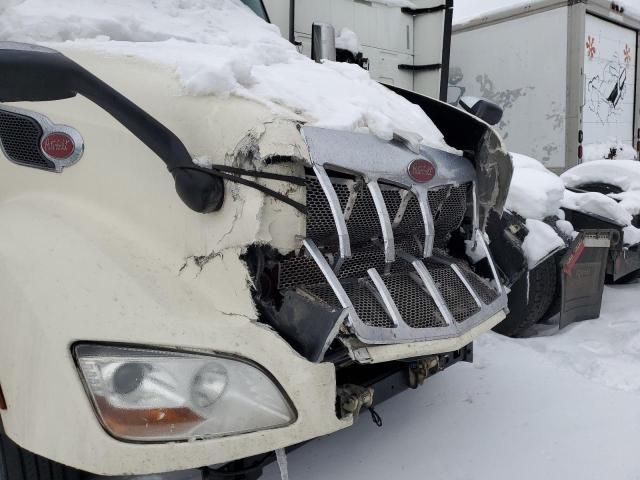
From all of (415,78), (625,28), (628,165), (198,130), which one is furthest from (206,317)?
(625,28)

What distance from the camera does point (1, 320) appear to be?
1.74m

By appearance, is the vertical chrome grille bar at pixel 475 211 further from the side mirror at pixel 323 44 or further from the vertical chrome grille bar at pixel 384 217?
the side mirror at pixel 323 44

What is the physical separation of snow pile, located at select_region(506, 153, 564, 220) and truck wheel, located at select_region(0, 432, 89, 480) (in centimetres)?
334

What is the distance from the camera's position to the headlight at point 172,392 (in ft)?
5.26

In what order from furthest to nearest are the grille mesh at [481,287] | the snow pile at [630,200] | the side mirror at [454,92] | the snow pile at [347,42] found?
the side mirror at [454,92] → the snow pile at [630,200] → the snow pile at [347,42] → the grille mesh at [481,287]

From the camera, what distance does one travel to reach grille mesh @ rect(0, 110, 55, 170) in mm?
2033

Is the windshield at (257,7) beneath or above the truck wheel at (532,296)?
above

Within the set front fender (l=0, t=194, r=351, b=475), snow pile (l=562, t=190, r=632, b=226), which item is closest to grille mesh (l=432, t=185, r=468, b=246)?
front fender (l=0, t=194, r=351, b=475)

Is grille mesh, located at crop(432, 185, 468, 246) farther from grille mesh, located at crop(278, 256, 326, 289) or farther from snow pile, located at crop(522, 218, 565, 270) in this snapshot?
snow pile, located at crop(522, 218, 565, 270)

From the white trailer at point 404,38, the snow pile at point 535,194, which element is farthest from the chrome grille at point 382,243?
the white trailer at point 404,38

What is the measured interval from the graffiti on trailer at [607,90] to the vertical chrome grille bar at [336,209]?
7262 millimetres

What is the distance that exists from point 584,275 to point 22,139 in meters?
3.68

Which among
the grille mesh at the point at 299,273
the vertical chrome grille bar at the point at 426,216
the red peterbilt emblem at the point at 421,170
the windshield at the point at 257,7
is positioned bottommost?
the grille mesh at the point at 299,273

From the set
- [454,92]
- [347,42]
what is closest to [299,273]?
[347,42]
